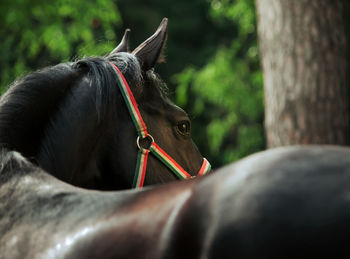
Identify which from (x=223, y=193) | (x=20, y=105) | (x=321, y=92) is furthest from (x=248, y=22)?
(x=223, y=193)

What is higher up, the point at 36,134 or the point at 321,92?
the point at 36,134

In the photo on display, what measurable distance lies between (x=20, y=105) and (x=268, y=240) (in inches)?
52.4

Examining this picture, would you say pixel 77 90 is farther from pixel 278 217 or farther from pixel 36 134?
pixel 278 217

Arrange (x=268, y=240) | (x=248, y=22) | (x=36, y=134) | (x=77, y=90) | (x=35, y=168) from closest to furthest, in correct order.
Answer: (x=268, y=240)
(x=35, y=168)
(x=36, y=134)
(x=77, y=90)
(x=248, y=22)

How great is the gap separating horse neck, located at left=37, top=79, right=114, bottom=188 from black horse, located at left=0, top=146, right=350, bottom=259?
64cm

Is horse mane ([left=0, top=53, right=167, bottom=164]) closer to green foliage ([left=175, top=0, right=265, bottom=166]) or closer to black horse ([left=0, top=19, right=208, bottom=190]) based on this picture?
black horse ([left=0, top=19, right=208, bottom=190])

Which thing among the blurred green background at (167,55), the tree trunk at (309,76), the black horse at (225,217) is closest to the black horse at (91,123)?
the black horse at (225,217)

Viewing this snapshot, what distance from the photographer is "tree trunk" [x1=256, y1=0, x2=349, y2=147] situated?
464 centimetres

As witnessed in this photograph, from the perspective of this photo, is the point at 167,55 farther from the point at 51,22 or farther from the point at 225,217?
the point at 225,217

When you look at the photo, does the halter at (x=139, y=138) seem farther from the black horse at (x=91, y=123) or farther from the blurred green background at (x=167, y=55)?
the blurred green background at (x=167, y=55)

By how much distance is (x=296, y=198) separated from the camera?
1192mm

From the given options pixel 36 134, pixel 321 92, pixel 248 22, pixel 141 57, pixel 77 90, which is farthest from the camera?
pixel 248 22

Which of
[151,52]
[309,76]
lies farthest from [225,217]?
[309,76]

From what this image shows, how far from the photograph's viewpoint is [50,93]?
236 centimetres
